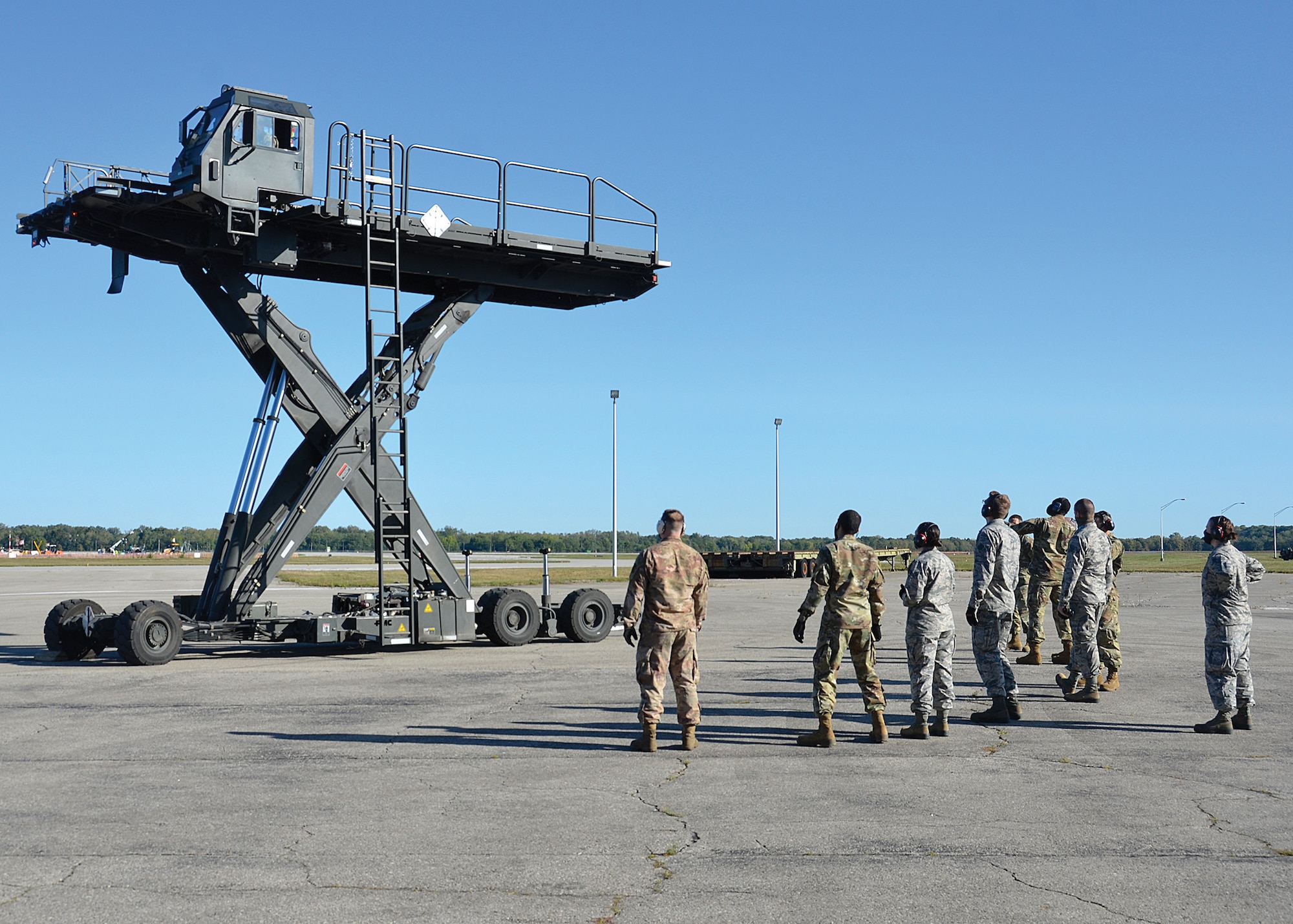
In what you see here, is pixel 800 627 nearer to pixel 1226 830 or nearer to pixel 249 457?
pixel 1226 830

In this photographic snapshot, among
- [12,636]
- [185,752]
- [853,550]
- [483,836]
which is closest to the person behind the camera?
[483,836]

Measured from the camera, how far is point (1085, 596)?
455 inches

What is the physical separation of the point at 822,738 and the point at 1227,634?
3.84 m

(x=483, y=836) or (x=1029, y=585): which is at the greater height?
(x=1029, y=585)

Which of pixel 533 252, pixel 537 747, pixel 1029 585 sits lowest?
pixel 537 747

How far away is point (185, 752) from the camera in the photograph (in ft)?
28.6

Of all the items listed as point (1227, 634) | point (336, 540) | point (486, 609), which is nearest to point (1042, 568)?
point (1227, 634)

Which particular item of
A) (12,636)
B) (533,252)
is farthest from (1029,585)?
(12,636)

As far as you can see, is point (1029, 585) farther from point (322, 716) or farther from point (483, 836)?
point (483, 836)

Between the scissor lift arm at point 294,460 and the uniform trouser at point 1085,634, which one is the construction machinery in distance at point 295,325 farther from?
the uniform trouser at point 1085,634

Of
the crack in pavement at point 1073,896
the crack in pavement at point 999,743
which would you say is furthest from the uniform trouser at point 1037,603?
the crack in pavement at point 1073,896

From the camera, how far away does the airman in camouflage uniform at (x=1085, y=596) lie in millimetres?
11516

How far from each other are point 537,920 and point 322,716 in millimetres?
6340

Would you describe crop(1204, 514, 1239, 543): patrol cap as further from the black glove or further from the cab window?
the cab window
